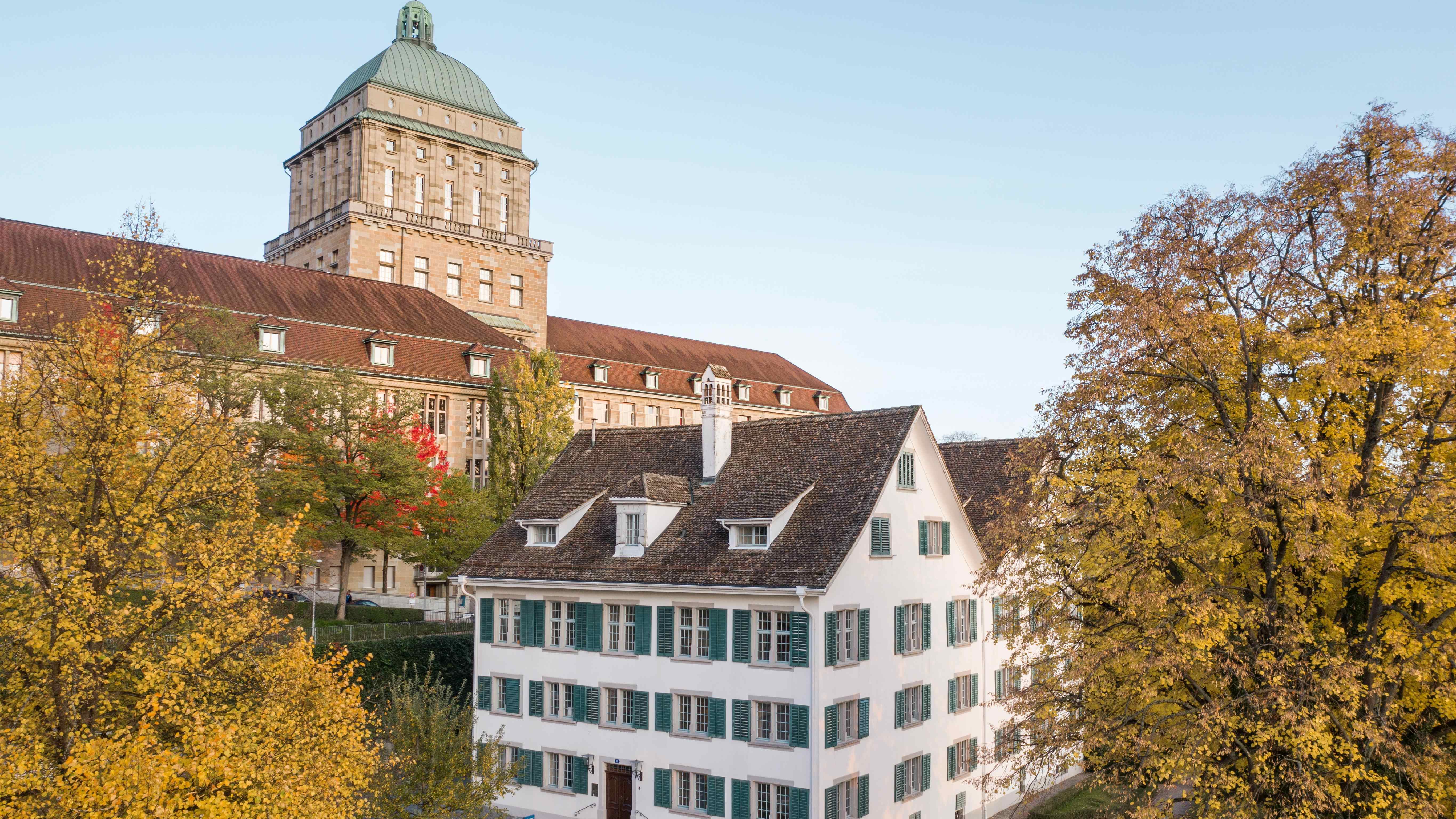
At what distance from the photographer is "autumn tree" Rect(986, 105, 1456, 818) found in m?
17.4

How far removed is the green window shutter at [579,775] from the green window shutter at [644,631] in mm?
3803

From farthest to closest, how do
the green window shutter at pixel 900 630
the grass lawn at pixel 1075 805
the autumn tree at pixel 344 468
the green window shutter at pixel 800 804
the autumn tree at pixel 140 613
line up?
the autumn tree at pixel 344 468 → the grass lawn at pixel 1075 805 → the green window shutter at pixel 900 630 → the green window shutter at pixel 800 804 → the autumn tree at pixel 140 613

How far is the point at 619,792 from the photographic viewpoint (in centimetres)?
3012

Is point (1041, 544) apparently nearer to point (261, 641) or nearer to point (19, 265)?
point (261, 641)

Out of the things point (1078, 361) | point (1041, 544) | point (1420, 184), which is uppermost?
point (1420, 184)

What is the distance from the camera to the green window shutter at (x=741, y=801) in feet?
90.2

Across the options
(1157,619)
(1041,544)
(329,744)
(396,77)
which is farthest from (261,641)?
(396,77)

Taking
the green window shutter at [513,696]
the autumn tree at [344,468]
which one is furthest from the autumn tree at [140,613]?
the autumn tree at [344,468]

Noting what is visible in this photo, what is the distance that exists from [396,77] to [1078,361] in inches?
2924

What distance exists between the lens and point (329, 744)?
18.4 metres

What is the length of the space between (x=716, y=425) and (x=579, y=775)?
11.0 meters

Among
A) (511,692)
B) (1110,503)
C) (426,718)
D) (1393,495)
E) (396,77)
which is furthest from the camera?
(396,77)

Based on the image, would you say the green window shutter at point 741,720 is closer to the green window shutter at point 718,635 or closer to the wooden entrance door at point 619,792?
the green window shutter at point 718,635

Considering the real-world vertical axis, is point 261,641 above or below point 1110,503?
below
